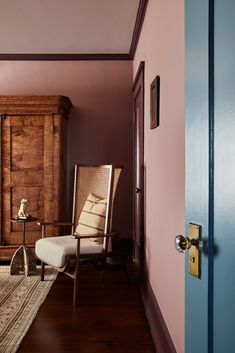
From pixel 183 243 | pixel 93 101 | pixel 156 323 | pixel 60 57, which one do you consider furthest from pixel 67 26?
pixel 183 243

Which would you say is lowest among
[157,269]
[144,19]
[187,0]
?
[157,269]

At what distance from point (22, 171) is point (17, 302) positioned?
1745 millimetres

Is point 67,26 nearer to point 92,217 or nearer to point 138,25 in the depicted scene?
point 138,25

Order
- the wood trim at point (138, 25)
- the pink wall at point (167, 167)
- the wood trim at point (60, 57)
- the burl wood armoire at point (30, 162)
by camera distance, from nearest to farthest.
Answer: the pink wall at point (167, 167) < the wood trim at point (138, 25) < the burl wood armoire at point (30, 162) < the wood trim at point (60, 57)

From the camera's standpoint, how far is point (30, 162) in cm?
460

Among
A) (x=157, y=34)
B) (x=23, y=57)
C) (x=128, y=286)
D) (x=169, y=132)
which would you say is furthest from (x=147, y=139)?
(x=23, y=57)

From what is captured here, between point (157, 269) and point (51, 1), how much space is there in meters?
2.63

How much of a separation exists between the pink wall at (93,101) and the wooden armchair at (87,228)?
0.92 m

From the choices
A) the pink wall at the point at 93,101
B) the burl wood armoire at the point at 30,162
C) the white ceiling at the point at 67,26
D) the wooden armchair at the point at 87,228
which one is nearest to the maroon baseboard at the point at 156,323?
the wooden armchair at the point at 87,228

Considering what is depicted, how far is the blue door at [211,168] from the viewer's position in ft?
2.59

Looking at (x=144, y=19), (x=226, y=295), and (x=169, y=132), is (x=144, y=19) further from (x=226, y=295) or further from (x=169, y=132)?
(x=226, y=295)

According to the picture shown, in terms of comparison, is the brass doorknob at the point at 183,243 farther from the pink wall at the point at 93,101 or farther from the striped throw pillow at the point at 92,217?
the pink wall at the point at 93,101

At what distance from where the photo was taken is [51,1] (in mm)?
3686

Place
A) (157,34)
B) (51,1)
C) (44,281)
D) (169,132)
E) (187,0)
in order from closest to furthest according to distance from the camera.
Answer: (187,0) < (169,132) < (157,34) < (51,1) < (44,281)
